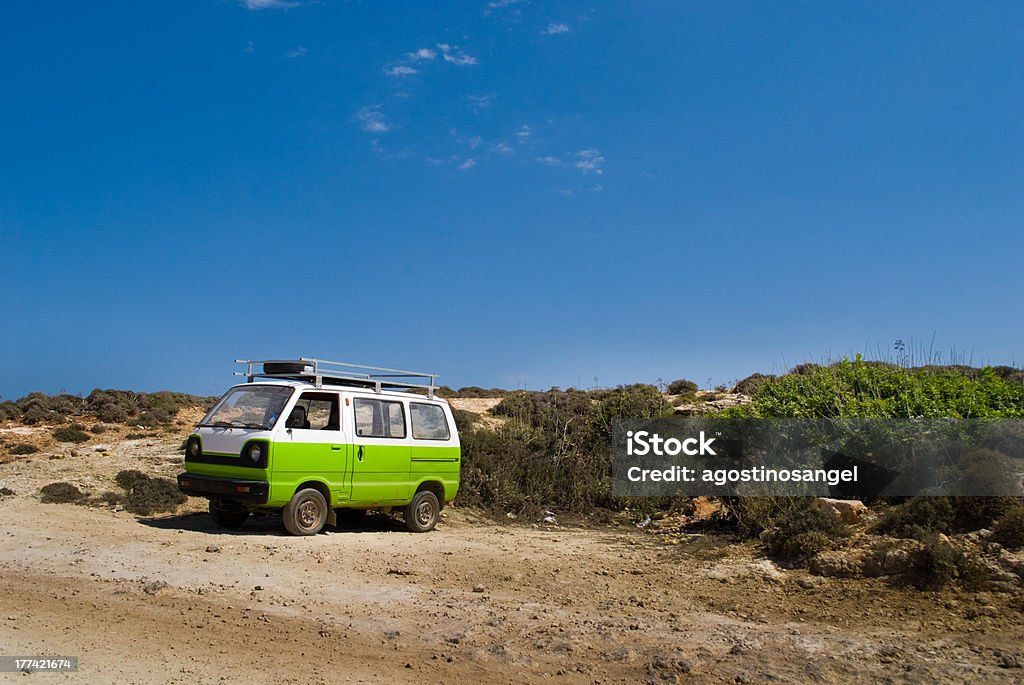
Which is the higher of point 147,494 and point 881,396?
point 881,396

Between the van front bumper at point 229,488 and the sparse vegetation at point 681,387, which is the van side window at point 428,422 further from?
the sparse vegetation at point 681,387

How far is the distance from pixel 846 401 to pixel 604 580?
8329 millimetres

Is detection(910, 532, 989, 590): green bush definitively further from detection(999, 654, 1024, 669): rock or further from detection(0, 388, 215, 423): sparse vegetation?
detection(0, 388, 215, 423): sparse vegetation

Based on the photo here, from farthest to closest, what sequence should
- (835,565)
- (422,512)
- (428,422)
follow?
(428,422) < (422,512) < (835,565)

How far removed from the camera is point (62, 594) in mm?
9336

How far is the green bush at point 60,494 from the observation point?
625 inches

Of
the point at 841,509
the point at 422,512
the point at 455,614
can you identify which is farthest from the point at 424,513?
the point at 841,509

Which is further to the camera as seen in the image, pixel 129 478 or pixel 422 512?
pixel 129 478

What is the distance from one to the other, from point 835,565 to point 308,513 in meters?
7.68

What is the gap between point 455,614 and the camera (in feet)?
28.7

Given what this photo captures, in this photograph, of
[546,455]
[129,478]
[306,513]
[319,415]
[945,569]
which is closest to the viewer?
[945,569]

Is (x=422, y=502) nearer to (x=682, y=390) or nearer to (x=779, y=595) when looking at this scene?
(x=779, y=595)

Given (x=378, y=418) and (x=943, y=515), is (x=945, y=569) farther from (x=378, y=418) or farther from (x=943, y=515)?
(x=378, y=418)

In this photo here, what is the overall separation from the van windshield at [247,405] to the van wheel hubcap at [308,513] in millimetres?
1465
